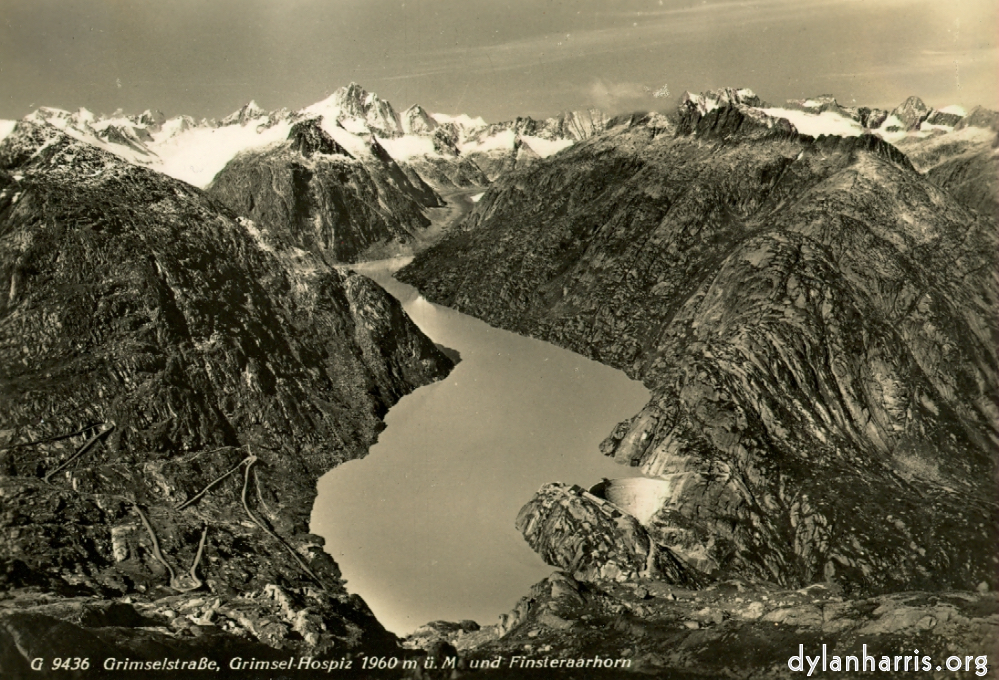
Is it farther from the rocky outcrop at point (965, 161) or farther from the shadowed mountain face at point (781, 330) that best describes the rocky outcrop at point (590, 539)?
the rocky outcrop at point (965, 161)

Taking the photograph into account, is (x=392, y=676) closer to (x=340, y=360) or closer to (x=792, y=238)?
(x=340, y=360)

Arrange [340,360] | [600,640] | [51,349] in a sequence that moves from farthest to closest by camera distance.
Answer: [340,360], [51,349], [600,640]

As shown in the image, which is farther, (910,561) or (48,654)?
(910,561)

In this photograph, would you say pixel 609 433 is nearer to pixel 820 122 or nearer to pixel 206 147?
pixel 820 122

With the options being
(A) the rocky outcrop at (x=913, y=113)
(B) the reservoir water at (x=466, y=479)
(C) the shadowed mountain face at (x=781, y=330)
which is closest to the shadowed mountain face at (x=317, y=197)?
(C) the shadowed mountain face at (x=781, y=330)

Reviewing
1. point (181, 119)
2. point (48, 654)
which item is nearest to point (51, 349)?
point (48, 654)

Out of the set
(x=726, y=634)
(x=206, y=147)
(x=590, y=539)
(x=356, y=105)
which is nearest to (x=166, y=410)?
(x=590, y=539)

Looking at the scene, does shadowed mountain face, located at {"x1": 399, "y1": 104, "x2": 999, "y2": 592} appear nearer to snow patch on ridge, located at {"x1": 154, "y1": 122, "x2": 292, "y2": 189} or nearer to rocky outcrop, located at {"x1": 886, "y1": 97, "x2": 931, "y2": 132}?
snow patch on ridge, located at {"x1": 154, "y1": 122, "x2": 292, "y2": 189}

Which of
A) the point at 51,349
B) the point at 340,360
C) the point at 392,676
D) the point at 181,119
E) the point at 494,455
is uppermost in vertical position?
the point at 181,119
